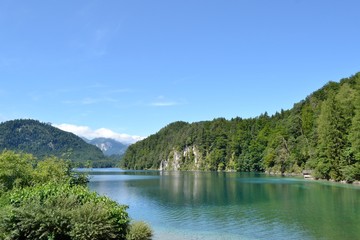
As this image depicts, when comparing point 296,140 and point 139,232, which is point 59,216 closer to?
point 139,232

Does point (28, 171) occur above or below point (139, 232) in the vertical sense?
above

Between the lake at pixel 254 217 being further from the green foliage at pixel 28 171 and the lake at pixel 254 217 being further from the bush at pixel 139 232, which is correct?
the green foliage at pixel 28 171

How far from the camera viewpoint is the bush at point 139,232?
2144 centimetres

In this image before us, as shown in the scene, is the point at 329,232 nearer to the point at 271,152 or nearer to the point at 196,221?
the point at 196,221

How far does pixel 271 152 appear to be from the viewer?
128 meters

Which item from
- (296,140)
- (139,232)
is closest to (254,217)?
(139,232)

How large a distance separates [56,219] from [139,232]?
19.9ft

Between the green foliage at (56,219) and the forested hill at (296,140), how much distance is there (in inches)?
2294

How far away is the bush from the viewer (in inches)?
844

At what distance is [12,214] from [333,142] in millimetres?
70774

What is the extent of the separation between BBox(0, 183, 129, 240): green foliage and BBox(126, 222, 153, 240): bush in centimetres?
184

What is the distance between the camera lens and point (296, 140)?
4680 inches

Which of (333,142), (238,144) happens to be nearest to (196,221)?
(333,142)

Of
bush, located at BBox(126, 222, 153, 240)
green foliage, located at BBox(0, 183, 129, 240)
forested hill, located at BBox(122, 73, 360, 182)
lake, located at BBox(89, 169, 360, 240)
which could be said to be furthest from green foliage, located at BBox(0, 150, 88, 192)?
forested hill, located at BBox(122, 73, 360, 182)
